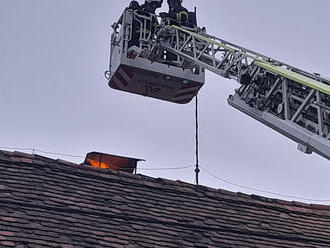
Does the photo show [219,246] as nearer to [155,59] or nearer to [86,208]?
[86,208]

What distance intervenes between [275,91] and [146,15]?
4975 millimetres

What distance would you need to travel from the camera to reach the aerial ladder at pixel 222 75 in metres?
7.86

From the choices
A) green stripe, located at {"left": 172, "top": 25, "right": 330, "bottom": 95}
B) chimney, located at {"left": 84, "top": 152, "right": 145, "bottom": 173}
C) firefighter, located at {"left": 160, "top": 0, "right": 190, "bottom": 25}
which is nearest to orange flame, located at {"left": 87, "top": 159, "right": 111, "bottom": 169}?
chimney, located at {"left": 84, "top": 152, "right": 145, "bottom": 173}

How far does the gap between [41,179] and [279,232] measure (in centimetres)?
324

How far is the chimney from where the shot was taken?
1195 cm

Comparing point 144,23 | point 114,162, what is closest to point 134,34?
point 144,23

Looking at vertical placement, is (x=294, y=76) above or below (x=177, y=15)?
below

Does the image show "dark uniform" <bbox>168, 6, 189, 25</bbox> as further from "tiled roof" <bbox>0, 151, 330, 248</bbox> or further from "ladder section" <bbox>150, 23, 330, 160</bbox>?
"tiled roof" <bbox>0, 151, 330, 248</bbox>

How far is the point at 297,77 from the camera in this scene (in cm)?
815

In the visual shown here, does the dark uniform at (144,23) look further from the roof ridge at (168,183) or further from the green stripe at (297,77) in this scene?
the green stripe at (297,77)

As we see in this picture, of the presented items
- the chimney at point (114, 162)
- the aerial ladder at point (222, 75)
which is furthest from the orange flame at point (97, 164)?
the aerial ladder at point (222, 75)

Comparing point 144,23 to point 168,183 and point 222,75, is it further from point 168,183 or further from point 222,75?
point 168,183

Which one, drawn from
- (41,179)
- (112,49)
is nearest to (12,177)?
(41,179)

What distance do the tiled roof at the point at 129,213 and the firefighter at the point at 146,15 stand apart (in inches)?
149
